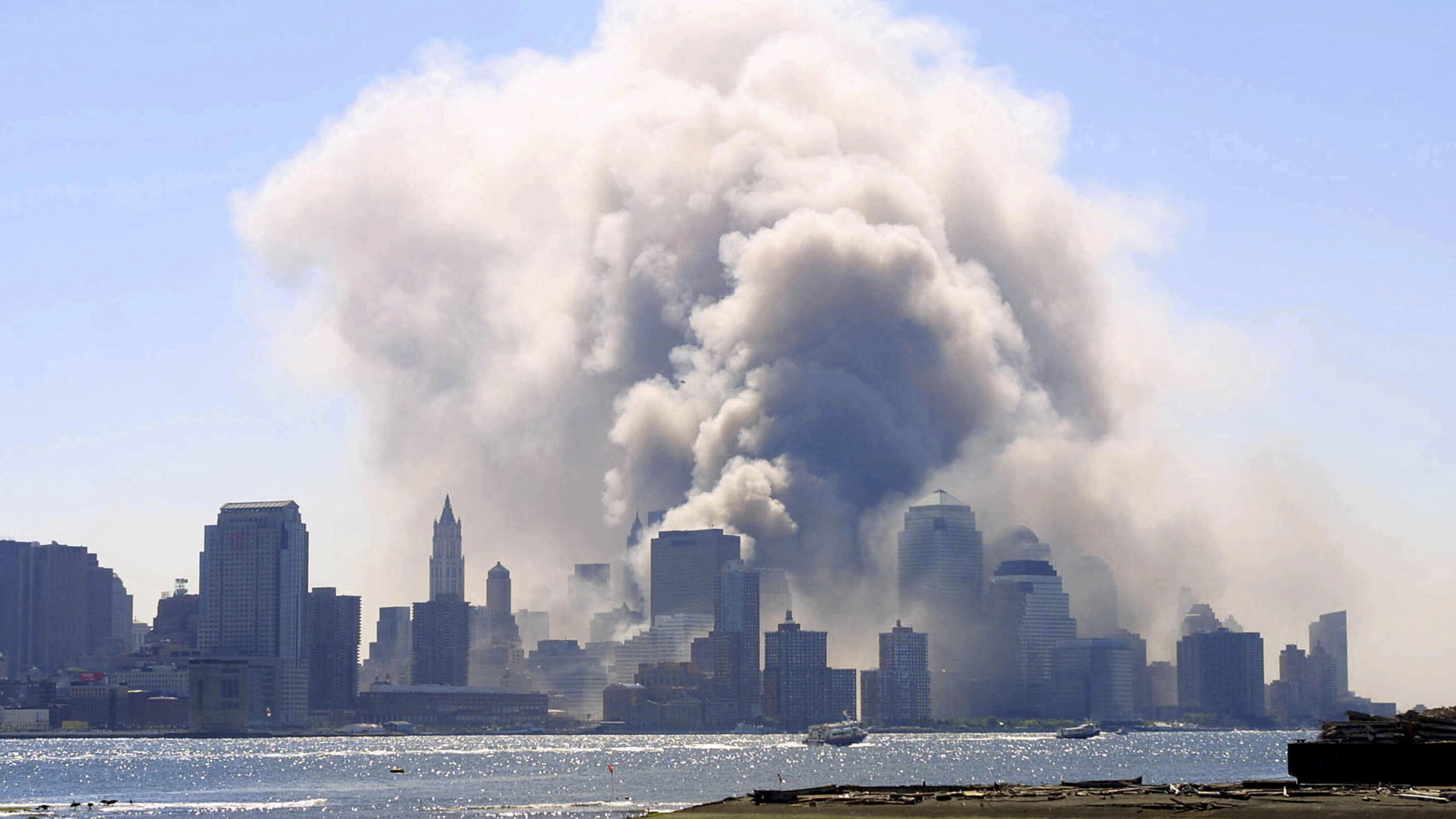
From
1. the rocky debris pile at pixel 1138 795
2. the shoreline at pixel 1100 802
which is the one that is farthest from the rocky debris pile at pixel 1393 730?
the shoreline at pixel 1100 802

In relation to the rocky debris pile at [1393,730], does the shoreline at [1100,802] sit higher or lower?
lower

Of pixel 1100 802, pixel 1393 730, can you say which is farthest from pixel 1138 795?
pixel 1393 730

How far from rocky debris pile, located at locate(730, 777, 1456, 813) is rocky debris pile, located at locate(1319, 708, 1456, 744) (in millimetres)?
4047

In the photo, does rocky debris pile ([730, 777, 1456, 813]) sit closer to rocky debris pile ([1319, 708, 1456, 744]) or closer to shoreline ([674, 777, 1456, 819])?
shoreline ([674, 777, 1456, 819])

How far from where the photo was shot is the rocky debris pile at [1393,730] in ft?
222

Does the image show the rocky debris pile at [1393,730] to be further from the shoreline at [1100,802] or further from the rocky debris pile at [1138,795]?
the shoreline at [1100,802]

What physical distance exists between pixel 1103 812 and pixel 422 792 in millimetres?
136609

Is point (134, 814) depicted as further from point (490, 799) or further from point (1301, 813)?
point (1301, 813)

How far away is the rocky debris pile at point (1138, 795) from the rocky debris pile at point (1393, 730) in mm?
4047

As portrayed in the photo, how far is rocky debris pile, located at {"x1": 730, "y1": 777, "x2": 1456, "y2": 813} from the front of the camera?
54.6 metres

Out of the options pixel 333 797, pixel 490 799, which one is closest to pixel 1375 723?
pixel 490 799

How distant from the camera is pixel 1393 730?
226 feet

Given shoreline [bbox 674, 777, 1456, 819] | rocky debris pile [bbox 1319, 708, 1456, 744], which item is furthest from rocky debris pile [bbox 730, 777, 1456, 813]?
rocky debris pile [bbox 1319, 708, 1456, 744]

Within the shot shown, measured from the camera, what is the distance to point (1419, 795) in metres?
56.3
